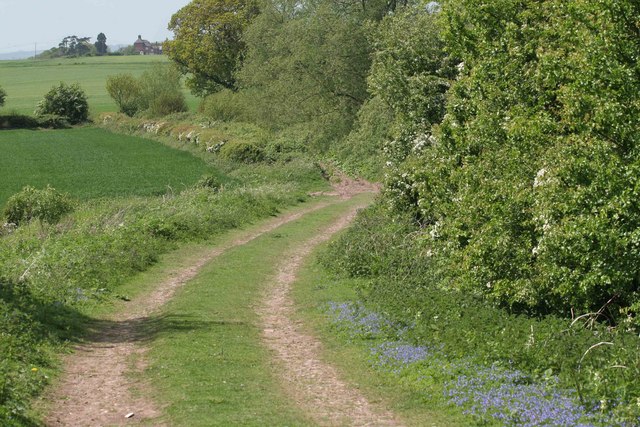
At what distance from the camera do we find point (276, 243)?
3016 cm

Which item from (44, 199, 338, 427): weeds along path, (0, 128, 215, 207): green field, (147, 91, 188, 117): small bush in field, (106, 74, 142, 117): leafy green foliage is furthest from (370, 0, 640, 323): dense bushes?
(106, 74, 142, 117): leafy green foliage

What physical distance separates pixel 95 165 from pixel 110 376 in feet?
148

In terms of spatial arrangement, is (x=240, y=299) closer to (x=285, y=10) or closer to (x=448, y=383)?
(x=448, y=383)

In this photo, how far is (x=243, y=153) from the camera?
56.2 meters

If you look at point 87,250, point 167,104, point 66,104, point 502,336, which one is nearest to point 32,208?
point 87,250

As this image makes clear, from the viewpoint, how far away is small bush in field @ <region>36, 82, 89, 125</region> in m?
97.4

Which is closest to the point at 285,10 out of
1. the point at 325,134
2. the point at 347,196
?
the point at 325,134

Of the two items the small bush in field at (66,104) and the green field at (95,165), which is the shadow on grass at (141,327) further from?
the small bush in field at (66,104)

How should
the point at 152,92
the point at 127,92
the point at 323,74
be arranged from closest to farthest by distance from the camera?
the point at 323,74 < the point at 152,92 < the point at 127,92

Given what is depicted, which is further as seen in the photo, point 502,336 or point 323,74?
point 323,74

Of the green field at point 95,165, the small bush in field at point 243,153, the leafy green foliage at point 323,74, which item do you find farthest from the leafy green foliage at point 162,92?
the small bush in field at point 243,153

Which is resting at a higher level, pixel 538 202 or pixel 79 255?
pixel 538 202

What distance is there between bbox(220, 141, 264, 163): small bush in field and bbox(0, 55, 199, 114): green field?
5320 cm

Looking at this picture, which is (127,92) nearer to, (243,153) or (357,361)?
(243,153)
